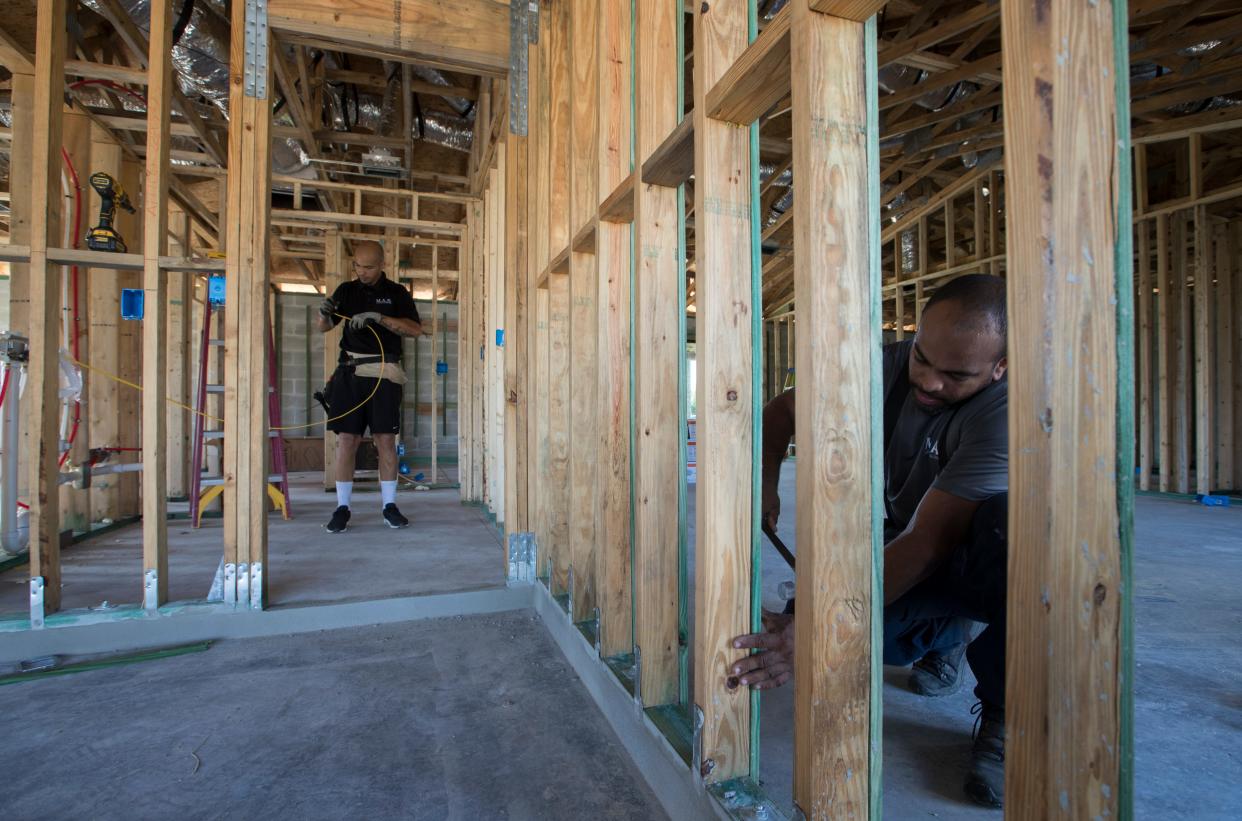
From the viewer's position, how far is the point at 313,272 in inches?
361

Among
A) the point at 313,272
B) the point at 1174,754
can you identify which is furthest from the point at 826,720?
the point at 313,272

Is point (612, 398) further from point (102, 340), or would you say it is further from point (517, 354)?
point (102, 340)

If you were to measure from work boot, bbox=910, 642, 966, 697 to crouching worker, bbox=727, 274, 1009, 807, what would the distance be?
0.10 metres

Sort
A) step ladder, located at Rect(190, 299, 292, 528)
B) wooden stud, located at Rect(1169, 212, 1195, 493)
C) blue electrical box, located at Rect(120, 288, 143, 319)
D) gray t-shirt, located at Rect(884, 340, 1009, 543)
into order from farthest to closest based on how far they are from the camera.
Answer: wooden stud, located at Rect(1169, 212, 1195, 493) → step ladder, located at Rect(190, 299, 292, 528) → blue electrical box, located at Rect(120, 288, 143, 319) → gray t-shirt, located at Rect(884, 340, 1009, 543)

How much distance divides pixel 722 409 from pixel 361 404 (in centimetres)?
316

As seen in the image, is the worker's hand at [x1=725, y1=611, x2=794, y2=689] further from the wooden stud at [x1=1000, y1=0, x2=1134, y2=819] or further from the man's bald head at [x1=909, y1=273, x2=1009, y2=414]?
the man's bald head at [x1=909, y1=273, x2=1009, y2=414]

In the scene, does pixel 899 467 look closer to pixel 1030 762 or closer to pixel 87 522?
pixel 1030 762

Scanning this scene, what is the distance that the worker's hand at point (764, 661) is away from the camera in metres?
1.09

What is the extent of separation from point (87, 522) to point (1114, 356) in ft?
14.8

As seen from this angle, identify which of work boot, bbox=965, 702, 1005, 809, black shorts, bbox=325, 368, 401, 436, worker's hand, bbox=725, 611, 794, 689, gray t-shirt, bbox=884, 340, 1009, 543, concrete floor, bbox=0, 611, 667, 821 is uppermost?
black shorts, bbox=325, 368, 401, 436

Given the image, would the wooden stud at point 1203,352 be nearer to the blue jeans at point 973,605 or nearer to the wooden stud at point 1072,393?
the blue jeans at point 973,605

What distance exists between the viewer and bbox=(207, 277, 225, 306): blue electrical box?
221 centimetres

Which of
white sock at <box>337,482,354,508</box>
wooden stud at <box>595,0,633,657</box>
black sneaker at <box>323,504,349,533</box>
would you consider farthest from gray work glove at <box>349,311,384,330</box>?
wooden stud at <box>595,0,633,657</box>

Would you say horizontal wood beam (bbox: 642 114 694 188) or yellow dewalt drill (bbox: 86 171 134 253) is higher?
yellow dewalt drill (bbox: 86 171 134 253)
